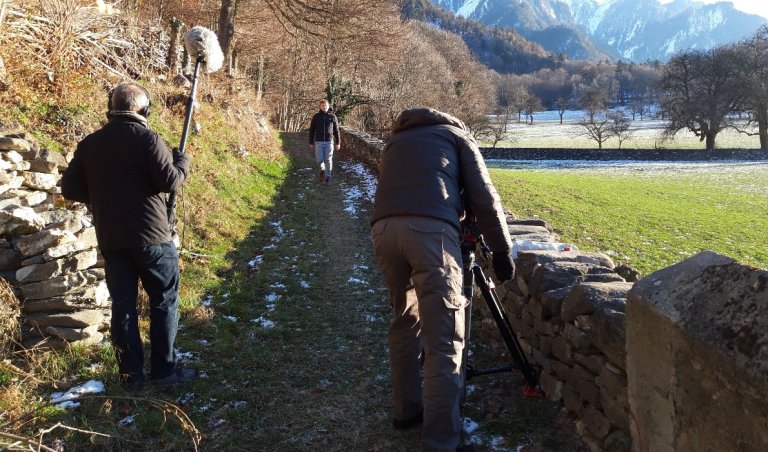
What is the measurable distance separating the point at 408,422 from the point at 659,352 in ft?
5.34

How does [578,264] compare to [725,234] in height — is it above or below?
above

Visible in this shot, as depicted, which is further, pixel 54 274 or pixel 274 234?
pixel 274 234

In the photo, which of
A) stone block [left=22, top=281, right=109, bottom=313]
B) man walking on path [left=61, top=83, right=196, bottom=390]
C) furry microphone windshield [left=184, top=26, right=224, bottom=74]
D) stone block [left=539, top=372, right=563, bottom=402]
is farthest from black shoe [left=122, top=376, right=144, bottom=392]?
furry microphone windshield [left=184, top=26, right=224, bottom=74]

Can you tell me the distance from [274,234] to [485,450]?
234 inches

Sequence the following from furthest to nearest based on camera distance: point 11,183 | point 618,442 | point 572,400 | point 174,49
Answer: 1. point 174,49
2. point 11,183
3. point 572,400
4. point 618,442

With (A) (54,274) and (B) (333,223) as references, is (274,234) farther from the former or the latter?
(A) (54,274)


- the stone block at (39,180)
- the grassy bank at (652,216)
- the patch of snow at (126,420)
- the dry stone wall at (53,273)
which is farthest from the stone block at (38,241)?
the grassy bank at (652,216)

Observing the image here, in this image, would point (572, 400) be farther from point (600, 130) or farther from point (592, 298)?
point (600, 130)

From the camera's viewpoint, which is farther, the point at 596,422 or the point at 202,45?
the point at 202,45

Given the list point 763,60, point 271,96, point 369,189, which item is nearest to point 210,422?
point 369,189

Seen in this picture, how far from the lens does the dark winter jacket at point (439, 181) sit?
302 cm

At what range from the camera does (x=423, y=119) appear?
3258mm

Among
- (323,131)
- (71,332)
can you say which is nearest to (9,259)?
(71,332)

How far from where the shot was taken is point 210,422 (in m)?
3.44
